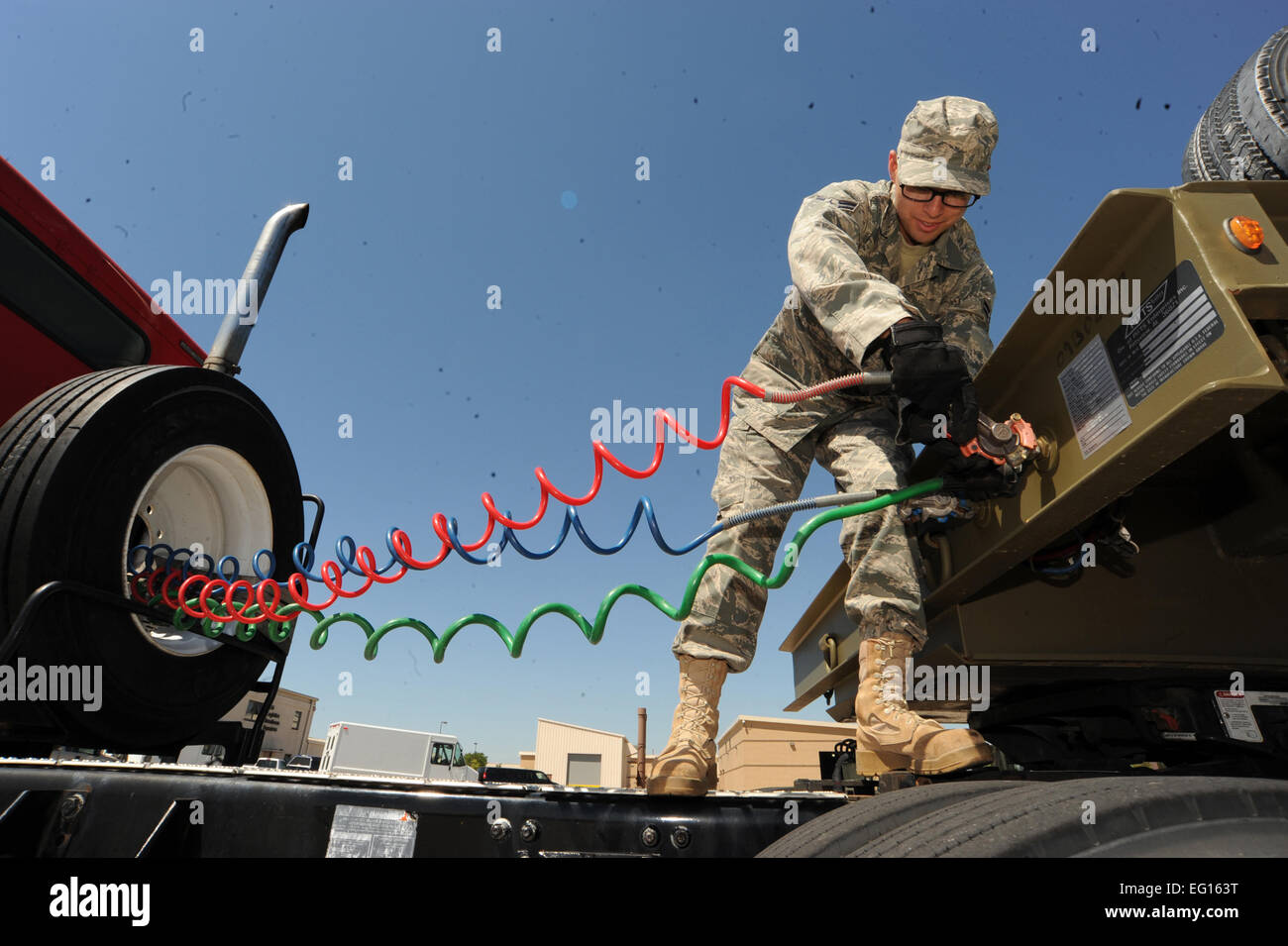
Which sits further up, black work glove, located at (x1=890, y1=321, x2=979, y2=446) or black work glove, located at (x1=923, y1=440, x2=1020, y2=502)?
black work glove, located at (x1=890, y1=321, x2=979, y2=446)

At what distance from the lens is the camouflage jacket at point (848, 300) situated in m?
2.28

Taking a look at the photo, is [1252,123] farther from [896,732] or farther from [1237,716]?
[896,732]

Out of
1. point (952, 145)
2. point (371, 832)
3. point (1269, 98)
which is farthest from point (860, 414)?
point (371, 832)

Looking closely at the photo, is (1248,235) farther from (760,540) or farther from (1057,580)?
(760,540)

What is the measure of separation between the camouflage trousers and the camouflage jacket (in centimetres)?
8

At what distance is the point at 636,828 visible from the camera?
1564 millimetres


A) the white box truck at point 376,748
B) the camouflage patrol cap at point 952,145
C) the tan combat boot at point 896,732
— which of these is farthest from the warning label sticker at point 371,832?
the white box truck at point 376,748

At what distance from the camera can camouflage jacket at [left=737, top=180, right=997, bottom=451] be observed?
2.28 metres

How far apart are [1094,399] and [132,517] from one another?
9.24 feet

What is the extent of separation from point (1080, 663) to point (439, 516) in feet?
7.47

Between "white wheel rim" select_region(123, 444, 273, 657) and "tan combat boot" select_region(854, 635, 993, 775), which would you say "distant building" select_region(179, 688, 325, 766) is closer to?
"white wheel rim" select_region(123, 444, 273, 657)

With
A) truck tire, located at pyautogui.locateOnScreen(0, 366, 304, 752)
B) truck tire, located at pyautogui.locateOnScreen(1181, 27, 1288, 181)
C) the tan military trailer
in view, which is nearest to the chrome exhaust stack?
truck tire, located at pyautogui.locateOnScreen(0, 366, 304, 752)
